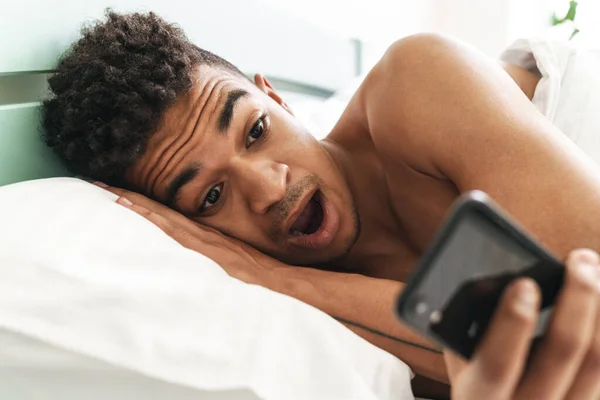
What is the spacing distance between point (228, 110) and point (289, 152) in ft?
0.41

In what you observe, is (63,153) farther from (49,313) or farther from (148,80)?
(49,313)

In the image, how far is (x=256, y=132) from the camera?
3.27ft

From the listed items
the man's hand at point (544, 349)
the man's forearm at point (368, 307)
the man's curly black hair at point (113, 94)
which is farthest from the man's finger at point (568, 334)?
the man's curly black hair at point (113, 94)

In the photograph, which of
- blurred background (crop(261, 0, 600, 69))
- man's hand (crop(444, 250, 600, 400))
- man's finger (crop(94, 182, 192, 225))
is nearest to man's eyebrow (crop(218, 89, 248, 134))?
man's finger (crop(94, 182, 192, 225))

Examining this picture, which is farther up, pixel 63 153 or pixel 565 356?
pixel 565 356

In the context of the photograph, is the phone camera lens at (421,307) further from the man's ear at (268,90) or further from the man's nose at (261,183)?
the man's ear at (268,90)

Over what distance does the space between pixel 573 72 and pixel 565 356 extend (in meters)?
0.91

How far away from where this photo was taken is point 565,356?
438 mm

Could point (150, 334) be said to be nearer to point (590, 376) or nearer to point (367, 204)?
point (590, 376)

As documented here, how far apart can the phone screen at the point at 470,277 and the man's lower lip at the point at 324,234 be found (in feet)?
1.87

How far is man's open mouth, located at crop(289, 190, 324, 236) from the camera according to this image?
1010mm

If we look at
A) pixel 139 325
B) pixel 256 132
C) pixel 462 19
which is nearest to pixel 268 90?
pixel 256 132

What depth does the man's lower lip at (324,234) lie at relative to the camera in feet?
3.19

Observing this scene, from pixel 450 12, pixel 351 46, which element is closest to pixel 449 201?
pixel 351 46
